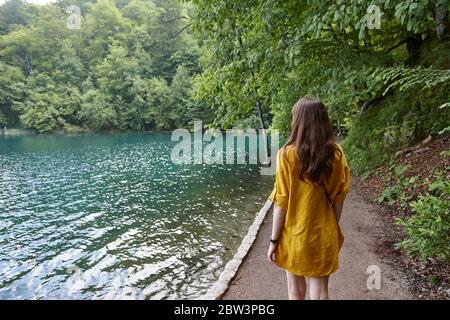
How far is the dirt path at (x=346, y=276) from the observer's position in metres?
3.93

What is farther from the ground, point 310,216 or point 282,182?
point 282,182

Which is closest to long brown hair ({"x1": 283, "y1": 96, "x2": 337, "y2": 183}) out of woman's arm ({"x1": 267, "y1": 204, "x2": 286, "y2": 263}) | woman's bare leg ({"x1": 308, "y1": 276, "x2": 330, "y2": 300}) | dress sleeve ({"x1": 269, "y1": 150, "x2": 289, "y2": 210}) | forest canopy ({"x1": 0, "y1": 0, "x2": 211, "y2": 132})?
dress sleeve ({"x1": 269, "y1": 150, "x2": 289, "y2": 210})

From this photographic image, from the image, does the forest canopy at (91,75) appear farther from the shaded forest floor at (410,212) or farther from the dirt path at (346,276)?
the dirt path at (346,276)

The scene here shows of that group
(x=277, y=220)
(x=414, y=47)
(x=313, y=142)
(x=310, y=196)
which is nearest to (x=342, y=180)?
(x=310, y=196)

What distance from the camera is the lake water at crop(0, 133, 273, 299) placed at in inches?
236

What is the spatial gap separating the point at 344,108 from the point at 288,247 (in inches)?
503

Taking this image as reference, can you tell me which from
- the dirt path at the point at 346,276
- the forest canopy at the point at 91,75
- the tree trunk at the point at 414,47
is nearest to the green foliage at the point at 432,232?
the dirt path at the point at 346,276

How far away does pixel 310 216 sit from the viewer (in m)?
2.42

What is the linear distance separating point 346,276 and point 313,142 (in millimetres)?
2923

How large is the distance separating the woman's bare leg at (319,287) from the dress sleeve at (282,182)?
678 millimetres

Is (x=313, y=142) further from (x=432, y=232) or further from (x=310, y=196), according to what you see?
(x=432, y=232)

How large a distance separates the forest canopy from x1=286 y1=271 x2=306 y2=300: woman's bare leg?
45.3 metres
